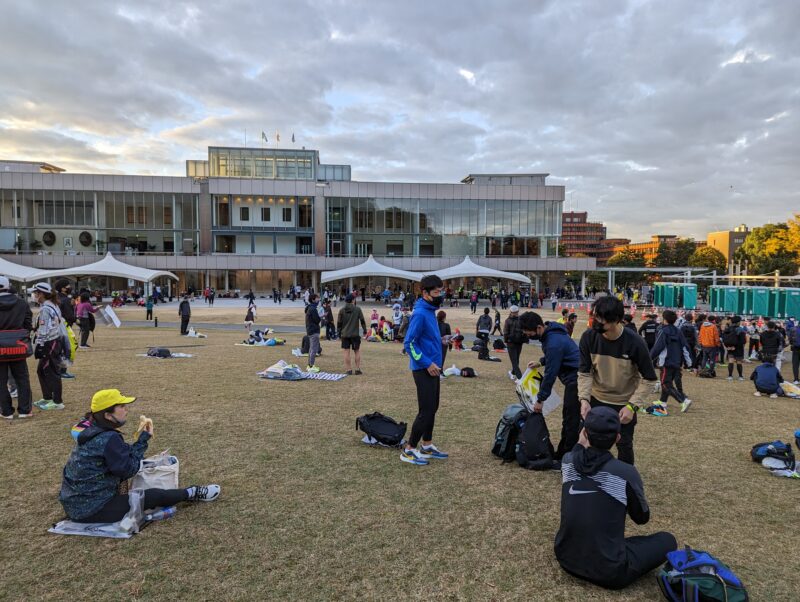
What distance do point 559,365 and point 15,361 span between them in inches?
277

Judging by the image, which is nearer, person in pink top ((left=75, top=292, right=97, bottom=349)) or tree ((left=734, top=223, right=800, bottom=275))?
person in pink top ((left=75, top=292, right=97, bottom=349))

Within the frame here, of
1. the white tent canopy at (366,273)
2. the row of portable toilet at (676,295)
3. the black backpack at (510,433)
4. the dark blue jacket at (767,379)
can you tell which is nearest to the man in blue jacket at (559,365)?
the black backpack at (510,433)

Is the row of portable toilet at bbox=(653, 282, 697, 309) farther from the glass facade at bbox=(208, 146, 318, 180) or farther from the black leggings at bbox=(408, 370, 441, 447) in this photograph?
the glass facade at bbox=(208, 146, 318, 180)

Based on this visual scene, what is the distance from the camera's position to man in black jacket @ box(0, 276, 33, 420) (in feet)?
20.8

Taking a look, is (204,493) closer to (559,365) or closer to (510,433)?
(510,433)

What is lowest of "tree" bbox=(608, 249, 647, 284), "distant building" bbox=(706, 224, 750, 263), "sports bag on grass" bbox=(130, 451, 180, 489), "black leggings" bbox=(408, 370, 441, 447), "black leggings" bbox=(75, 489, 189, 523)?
"black leggings" bbox=(75, 489, 189, 523)

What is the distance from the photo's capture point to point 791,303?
23.6 metres

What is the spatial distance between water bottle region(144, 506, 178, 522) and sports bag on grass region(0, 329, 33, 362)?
394 cm

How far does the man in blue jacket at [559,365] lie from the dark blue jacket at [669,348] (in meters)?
4.46

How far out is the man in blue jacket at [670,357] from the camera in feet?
28.4

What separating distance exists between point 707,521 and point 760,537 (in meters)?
0.38

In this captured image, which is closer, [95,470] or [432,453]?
[95,470]

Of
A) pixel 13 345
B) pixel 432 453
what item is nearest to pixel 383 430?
pixel 432 453

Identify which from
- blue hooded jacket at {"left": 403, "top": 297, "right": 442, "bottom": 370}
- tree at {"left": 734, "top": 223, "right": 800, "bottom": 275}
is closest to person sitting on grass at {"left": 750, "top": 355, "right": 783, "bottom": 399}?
blue hooded jacket at {"left": 403, "top": 297, "right": 442, "bottom": 370}
